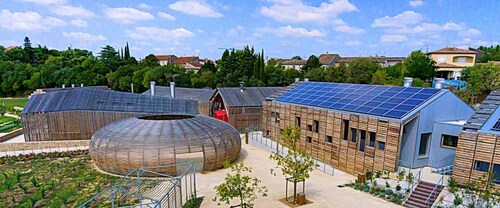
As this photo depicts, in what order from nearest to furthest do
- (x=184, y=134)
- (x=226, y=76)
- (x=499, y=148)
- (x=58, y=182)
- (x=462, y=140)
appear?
(x=499, y=148) → (x=462, y=140) → (x=58, y=182) → (x=184, y=134) → (x=226, y=76)

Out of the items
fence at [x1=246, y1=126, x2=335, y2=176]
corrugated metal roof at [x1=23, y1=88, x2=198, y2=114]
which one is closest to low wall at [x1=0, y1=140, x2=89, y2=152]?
corrugated metal roof at [x1=23, y1=88, x2=198, y2=114]

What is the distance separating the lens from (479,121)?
59.1 feet

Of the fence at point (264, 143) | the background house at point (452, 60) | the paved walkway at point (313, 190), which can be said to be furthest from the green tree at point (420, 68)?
the paved walkway at point (313, 190)

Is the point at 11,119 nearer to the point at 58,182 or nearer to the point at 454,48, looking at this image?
the point at 58,182

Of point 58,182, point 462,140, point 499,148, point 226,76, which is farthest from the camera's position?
point 226,76

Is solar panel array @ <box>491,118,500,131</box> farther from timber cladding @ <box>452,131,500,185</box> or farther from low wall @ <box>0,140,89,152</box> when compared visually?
low wall @ <box>0,140,89,152</box>

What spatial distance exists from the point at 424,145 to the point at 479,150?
4320 millimetres

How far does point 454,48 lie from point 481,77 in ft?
103

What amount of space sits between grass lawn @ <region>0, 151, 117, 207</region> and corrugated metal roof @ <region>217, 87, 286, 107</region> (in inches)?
690

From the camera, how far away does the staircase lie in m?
16.5

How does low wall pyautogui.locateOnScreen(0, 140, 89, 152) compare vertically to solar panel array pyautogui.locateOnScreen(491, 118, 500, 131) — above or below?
below

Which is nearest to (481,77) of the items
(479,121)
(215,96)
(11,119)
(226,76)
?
(479,121)

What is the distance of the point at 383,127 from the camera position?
20.3 m

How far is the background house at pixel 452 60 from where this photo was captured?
67625mm
